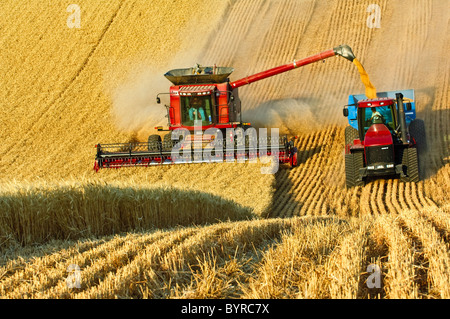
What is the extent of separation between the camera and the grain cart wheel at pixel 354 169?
480 inches

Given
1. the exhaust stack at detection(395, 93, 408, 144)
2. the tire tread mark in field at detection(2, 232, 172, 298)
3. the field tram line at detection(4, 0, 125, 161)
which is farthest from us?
the field tram line at detection(4, 0, 125, 161)

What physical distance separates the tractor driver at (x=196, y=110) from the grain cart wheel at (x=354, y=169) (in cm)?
412

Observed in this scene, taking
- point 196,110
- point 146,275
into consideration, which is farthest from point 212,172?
point 146,275

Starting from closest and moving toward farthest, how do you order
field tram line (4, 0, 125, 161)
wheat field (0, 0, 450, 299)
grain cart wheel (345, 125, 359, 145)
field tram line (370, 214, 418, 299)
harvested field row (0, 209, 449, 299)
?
field tram line (370, 214, 418, 299) → harvested field row (0, 209, 449, 299) → wheat field (0, 0, 450, 299) → grain cart wheel (345, 125, 359, 145) → field tram line (4, 0, 125, 161)

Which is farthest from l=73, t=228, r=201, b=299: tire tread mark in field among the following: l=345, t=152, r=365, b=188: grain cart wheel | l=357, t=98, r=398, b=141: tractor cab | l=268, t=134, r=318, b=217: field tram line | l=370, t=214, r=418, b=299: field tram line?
l=357, t=98, r=398, b=141: tractor cab

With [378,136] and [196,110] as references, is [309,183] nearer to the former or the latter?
[378,136]

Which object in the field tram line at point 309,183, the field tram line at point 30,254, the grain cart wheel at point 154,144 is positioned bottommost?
the field tram line at point 309,183

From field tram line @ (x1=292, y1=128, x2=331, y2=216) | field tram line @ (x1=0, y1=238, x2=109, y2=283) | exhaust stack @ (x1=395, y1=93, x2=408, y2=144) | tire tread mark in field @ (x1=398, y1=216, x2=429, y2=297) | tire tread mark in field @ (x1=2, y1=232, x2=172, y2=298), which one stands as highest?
exhaust stack @ (x1=395, y1=93, x2=408, y2=144)

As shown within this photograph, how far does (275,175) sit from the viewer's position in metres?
13.7

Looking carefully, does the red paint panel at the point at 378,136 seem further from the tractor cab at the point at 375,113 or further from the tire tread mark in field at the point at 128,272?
the tire tread mark in field at the point at 128,272

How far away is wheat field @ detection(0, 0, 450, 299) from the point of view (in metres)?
4.05

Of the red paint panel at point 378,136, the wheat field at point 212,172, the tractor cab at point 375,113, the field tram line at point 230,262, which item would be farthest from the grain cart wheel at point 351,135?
the field tram line at point 230,262

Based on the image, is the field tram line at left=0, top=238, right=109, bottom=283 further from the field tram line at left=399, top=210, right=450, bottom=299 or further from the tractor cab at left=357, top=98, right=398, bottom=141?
the tractor cab at left=357, top=98, right=398, bottom=141

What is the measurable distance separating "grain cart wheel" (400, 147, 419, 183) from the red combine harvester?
2918 millimetres
